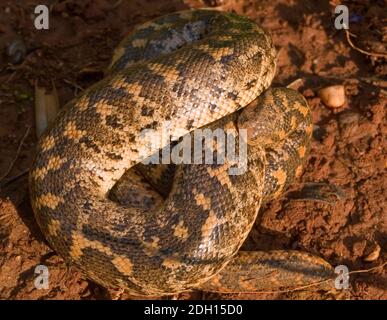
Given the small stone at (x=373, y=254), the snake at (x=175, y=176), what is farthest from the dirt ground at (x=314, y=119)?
the snake at (x=175, y=176)

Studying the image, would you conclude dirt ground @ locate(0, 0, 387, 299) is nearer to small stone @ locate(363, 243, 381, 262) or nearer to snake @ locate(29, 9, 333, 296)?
small stone @ locate(363, 243, 381, 262)

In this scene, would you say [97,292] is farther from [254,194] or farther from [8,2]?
[8,2]

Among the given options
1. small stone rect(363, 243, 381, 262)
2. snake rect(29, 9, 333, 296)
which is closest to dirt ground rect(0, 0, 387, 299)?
small stone rect(363, 243, 381, 262)

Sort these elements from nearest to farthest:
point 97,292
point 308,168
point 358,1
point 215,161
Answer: point 215,161
point 97,292
point 308,168
point 358,1

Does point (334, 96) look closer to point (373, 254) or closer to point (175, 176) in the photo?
point (373, 254)

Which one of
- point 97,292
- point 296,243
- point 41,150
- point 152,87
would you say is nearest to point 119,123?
point 152,87
